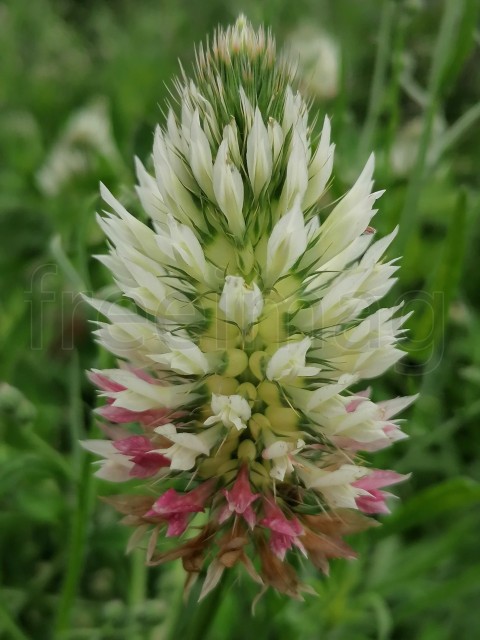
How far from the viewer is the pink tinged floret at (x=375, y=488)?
3.08 feet

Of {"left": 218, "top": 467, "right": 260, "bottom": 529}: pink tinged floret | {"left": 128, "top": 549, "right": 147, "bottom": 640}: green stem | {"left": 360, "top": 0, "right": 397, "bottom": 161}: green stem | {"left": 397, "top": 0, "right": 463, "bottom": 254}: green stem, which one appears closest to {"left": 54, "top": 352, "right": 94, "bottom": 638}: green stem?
{"left": 128, "top": 549, "right": 147, "bottom": 640}: green stem

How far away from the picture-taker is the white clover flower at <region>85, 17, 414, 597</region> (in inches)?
35.4

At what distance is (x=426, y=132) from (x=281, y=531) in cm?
81

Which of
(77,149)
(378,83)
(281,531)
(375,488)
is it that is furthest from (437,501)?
(77,149)

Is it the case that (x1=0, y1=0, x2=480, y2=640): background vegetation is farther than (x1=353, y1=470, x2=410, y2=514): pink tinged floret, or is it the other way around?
(x1=0, y1=0, x2=480, y2=640): background vegetation

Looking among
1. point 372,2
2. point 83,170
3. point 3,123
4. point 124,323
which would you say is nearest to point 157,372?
point 124,323

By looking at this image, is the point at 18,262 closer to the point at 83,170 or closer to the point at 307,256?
the point at 83,170

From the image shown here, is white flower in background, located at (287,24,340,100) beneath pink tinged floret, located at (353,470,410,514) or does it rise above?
above

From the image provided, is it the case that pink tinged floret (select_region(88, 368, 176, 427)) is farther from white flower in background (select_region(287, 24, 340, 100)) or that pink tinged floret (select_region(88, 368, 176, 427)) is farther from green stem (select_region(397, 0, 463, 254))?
white flower in background (select_region(287, 24, 340, 100))

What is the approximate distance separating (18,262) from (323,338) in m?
1.47

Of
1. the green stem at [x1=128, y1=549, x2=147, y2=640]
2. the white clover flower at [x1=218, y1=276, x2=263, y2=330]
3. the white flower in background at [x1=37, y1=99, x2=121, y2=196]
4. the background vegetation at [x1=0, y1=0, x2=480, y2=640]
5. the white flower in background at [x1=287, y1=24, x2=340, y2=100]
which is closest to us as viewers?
the white clover flower at [x1=218, y1=276, x2=263, y2=330]

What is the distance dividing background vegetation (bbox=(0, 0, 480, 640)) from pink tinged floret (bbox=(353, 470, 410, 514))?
25 cm

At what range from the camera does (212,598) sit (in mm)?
1041

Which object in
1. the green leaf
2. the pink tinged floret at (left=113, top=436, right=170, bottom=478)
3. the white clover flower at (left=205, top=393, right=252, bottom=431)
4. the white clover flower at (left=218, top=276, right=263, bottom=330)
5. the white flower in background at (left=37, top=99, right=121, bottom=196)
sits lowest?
the green leaf
